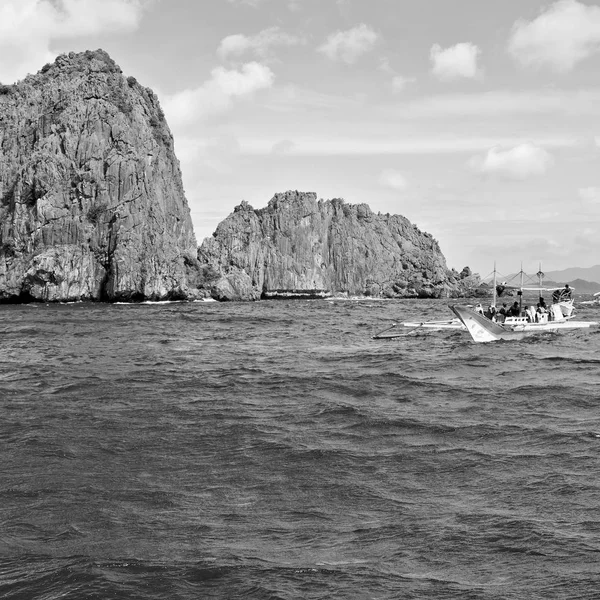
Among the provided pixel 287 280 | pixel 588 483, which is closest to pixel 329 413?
pixel 588 483

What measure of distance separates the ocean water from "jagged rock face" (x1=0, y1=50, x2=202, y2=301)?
272 feet

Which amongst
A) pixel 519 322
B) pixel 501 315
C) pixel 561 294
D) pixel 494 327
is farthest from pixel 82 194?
pixel 494 327

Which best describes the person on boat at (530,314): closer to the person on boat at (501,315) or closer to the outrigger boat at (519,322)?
the outrigger boat at (519,322)

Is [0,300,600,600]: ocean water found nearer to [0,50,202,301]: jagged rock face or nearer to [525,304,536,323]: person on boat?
[525,304,536,323]: person on boat

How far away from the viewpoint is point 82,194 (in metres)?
120

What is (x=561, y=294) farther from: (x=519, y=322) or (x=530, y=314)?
(x=519, y=322)

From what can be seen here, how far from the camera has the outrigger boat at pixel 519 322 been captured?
149ft

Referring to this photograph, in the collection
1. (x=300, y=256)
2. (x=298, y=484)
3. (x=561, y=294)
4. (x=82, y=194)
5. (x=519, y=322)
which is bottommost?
(x=298, y=484)

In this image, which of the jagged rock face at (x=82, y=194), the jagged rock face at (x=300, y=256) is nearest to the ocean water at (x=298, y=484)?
the jagged rock face at (x=82, y=194)

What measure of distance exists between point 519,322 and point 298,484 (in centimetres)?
3849

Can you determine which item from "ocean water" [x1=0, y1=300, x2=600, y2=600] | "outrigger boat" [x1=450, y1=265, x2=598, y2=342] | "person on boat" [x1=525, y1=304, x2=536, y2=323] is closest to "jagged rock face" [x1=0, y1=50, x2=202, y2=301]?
"outrigger boat" [x1=450, y1=265, x2=598, y2=342]

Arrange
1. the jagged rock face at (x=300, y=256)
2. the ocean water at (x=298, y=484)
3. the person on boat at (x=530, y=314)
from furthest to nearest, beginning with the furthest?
the jagged rock face at (x=300, y=256) → the person on boat at (x=530, y=314) → the ocean water at (x=298, y=484)

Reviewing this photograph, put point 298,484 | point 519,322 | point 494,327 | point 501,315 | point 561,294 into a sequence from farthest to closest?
1. point 561,294
2. point 501,315
3. point 519,322
4. point 494,327
5. point 298,484

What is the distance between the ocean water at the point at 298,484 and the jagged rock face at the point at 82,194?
8296 centimetres
